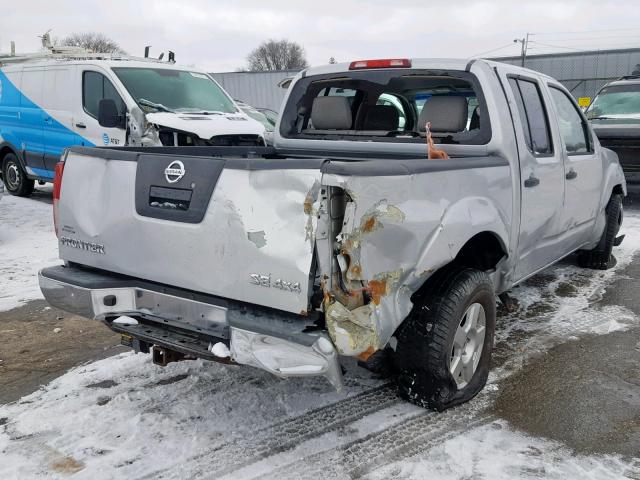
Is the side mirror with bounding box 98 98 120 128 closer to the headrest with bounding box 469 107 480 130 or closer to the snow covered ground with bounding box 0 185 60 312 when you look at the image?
the snow covered ground with bounding box 0 185 60 312

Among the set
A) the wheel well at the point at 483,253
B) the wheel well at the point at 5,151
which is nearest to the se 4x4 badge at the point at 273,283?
the wheel well at the point at 483,253

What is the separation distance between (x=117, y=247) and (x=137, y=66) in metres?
6.69

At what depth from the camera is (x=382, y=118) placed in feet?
15.8

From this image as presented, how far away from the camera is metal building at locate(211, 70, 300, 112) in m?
26.0

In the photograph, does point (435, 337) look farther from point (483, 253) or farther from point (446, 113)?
point (446, 113)

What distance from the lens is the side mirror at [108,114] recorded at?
8055 millimetres

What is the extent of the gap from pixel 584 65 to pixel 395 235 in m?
23.0

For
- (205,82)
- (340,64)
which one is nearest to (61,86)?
(205,82)

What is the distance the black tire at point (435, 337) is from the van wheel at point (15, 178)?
365 inches

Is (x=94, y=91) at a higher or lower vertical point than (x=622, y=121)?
higher

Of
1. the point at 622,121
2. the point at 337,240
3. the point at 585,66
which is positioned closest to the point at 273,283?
the point at 337,240

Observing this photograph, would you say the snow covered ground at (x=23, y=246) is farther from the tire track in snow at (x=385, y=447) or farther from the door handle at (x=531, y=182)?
the door handle at (x=531, y=182)

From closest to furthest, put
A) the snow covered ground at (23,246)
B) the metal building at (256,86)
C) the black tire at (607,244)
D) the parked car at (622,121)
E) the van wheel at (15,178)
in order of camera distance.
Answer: the snow covered ground at (23,246), the black tire at (607,244), the parked car at (622,121), the van wheel at (15,178), the metal building at (256,86)

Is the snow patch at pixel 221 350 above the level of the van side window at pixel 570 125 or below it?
below
